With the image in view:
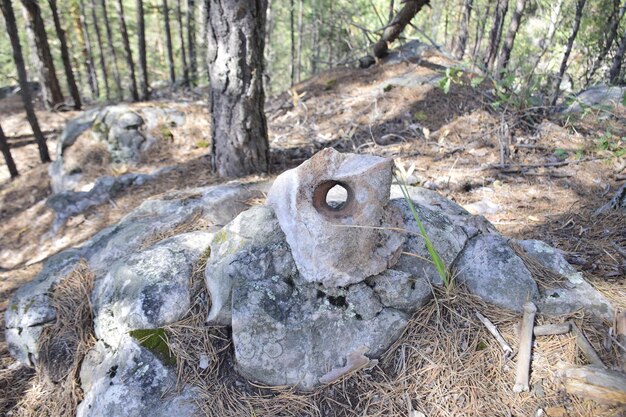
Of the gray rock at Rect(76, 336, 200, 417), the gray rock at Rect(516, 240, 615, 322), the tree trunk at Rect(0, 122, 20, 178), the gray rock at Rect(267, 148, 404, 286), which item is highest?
the gray rock at Rect(267, 148, 404, 286)

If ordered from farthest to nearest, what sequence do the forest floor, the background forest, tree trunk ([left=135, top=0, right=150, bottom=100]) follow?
tree trunk ([left=135, top=0, right=150, bottom=100])
the background forest
the forest floor

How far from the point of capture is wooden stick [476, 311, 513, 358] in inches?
79.6

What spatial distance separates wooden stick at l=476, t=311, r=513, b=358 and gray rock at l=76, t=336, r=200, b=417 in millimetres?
1644

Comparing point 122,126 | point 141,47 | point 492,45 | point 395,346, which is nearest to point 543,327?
point 395,346

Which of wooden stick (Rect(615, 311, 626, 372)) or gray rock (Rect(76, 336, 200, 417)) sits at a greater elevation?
wooden stick (Rect(615, 311, 626, 372))

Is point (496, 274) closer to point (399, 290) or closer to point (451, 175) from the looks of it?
point (399, 290)

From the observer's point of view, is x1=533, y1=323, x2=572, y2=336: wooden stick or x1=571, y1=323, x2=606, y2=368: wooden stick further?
x1=533, y1=323, x2=572, y2=336: wooden stick

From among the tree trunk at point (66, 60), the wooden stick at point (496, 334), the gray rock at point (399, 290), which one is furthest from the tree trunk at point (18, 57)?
the wooden stick at point (496, 334)

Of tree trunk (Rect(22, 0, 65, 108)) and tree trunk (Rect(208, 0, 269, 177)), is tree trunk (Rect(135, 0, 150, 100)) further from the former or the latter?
tree trunk (Rect(208, 0, 269, 177))

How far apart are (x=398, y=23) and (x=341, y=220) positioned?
20.7ft

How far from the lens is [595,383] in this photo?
1718mm

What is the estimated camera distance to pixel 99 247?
3.28 m

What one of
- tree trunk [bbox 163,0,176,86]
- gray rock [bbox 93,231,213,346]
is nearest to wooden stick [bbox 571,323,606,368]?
gray rock [bbox 93,231,213,346]

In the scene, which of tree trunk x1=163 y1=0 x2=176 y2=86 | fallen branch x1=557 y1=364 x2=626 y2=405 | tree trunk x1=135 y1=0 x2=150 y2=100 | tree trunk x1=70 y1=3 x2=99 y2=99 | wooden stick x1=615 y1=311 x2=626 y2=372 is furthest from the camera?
tree trunk x1=70 y1=3 x2=99 y2=99
